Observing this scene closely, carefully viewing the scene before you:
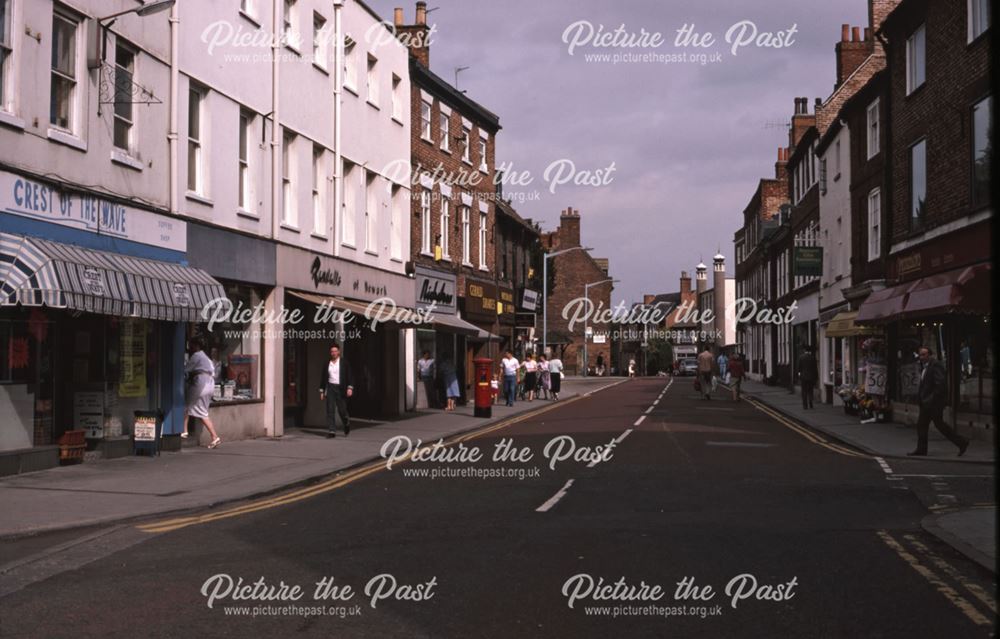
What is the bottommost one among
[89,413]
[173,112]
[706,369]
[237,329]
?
[89,413]

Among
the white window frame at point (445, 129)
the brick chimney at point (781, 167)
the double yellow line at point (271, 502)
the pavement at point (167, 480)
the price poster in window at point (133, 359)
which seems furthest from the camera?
the brick chimney at point (781, 167)

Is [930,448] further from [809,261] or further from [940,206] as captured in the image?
[809,261]

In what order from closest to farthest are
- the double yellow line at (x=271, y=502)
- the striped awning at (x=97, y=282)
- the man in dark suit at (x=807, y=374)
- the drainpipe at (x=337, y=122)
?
the double yellow line at (x=271, y=502) < the striped awning at (x=97, y=282) < the drainpipe at (x=337, y=122) < the man in dark suit at (x=807, y=374)

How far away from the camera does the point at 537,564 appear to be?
7949mm

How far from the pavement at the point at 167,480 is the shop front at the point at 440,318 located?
10.5 m

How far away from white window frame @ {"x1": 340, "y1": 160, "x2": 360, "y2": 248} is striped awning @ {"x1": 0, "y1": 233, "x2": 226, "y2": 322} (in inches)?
348

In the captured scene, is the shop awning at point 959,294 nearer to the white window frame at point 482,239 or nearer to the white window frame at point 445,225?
the white window frame at point 445,225

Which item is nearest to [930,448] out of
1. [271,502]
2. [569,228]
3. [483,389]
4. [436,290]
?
[483,389]

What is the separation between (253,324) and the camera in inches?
813

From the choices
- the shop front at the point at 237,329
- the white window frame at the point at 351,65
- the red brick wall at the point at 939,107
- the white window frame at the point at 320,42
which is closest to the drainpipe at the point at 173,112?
the shop front at the point at 237,329

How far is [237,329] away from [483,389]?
9.13 meters

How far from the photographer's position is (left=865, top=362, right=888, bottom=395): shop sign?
26000mm

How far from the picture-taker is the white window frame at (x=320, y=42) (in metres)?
23.9

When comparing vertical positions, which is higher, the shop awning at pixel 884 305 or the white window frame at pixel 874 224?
the white window frame at pixel 874 224
